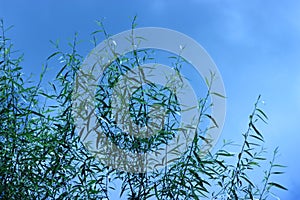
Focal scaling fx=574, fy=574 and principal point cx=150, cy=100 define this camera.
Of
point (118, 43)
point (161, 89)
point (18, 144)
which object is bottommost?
point (18, 144)

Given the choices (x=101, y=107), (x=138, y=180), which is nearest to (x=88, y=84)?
(x=101, y=107)

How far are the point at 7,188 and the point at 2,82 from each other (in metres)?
0.78

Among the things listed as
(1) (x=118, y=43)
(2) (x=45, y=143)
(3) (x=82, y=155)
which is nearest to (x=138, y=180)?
(3) (x=82, y=155)

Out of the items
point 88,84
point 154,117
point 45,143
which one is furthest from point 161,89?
point 45,143

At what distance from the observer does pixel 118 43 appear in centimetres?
416

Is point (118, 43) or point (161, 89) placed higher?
point (118, 43)

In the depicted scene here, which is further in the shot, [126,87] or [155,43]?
[155,43]

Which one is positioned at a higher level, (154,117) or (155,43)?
(155,43)

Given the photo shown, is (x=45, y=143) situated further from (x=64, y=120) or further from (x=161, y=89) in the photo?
(x=161, y=89)

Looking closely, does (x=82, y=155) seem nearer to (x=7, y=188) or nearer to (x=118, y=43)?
(x=7, y=188)

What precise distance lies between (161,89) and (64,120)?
74cm

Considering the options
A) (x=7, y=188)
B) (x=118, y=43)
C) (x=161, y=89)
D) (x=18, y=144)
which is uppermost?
(x=118, y=43)

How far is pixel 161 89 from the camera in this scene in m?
4.17

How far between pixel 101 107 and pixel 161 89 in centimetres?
45
